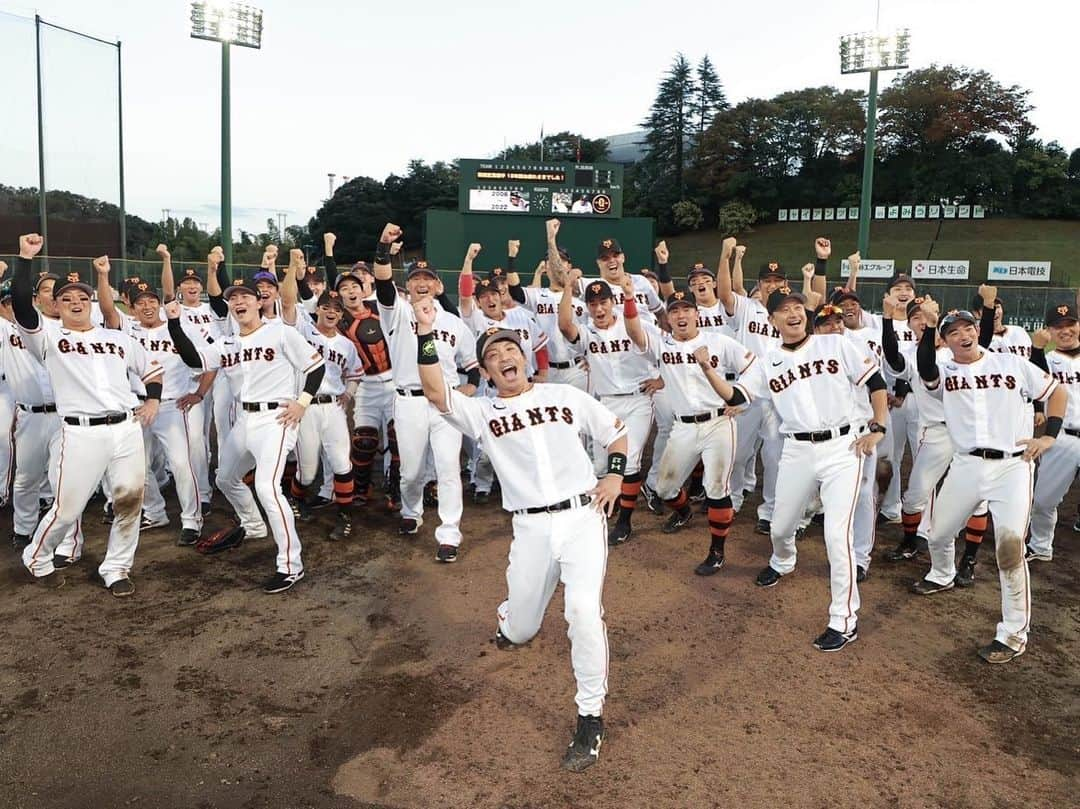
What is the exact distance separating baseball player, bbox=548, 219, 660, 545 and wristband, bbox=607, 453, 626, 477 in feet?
9.43

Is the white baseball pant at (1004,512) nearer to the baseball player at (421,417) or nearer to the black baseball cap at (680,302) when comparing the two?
the black baseball cap at (680,302)

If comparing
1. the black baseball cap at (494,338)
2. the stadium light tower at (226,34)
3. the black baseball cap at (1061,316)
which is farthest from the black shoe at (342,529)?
the stadium light tower at (226,34)

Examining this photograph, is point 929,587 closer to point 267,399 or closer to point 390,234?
point 390,234

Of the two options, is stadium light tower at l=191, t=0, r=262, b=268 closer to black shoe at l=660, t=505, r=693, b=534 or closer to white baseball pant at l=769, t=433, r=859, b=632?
black shoe at l=660, t=505, r=693, b=534

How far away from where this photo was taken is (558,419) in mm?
4664

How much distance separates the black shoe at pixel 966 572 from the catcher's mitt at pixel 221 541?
6.29 metres

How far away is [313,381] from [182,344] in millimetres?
1140

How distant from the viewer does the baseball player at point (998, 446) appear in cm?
549

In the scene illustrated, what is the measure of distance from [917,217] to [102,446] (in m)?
A: 56.7

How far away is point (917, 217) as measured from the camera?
5381 centimetres

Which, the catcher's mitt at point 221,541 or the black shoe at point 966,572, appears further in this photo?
the catcher's mitt at point 221,541

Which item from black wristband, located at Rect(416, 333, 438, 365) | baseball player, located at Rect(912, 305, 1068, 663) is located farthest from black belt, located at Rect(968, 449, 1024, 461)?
black wristband, located at Rect(416, 333, 438, 365)

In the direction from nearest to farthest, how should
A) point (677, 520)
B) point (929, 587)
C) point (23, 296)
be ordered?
point (23, 296)
point (929, 587)
point (677, 520)

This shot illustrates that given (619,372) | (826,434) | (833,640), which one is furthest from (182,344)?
(833,640)
